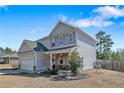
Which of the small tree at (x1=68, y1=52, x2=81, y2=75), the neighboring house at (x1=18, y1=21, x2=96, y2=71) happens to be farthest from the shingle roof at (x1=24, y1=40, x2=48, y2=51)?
the small tree at (x1=68, y1=52, x2=81, y2=75)

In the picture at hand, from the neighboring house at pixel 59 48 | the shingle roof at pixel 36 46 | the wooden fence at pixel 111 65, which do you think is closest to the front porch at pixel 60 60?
the neighboring house at pixel 59 48

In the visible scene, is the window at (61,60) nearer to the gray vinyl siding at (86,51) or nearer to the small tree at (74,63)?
the gray vinyl siding at (86,51)

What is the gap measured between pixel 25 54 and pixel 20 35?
5.11m

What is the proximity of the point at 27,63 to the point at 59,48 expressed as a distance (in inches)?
268

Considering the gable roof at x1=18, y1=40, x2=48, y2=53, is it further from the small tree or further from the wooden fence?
the small tree

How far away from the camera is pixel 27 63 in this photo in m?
27.4

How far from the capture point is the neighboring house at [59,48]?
21.4 meters

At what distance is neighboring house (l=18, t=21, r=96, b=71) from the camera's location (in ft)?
70.2

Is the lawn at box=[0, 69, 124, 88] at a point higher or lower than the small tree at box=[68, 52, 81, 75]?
lower

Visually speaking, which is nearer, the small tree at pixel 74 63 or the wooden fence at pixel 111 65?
the small tree at pixel 74 63

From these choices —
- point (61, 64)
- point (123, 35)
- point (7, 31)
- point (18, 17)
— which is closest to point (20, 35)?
point (7, 31)

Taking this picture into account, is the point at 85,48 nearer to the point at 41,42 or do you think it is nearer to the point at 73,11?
the point at 73,11

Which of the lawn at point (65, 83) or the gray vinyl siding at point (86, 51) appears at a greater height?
the gray vinyl siding at point (86, 51)

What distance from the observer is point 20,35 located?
3159 cm
